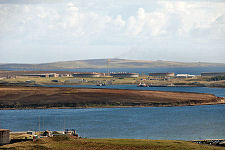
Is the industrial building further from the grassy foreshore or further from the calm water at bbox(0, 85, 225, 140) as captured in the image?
the grassy foreshore

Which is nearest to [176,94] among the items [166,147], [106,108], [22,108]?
[106,108]

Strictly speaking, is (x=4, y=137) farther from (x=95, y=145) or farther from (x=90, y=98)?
(x=90, y=98)

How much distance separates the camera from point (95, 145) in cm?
5822

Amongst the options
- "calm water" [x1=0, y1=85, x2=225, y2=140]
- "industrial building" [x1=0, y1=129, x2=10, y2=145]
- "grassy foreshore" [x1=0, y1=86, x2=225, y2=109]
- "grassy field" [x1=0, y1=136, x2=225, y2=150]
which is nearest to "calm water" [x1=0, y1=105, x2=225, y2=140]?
"calm water" [x1=0, y1=85, x2=225, y2=140]

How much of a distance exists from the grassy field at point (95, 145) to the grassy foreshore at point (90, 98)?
56939 millimetres

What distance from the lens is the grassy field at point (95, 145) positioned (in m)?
55.9

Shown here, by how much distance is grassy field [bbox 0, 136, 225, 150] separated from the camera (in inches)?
2201

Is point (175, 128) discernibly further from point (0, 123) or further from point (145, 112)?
point (0, 123)

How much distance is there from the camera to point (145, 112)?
108000mm

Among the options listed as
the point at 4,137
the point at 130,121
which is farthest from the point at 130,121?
the point at 4,137

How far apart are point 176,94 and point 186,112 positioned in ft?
96.8

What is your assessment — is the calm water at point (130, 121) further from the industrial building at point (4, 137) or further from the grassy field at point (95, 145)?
the industrial building at point (4, 137)

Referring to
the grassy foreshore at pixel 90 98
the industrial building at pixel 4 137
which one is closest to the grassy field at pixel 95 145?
the industrial building at pixel 4 137

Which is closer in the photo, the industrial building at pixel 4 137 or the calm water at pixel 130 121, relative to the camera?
the industrial building at pixel 4 137
